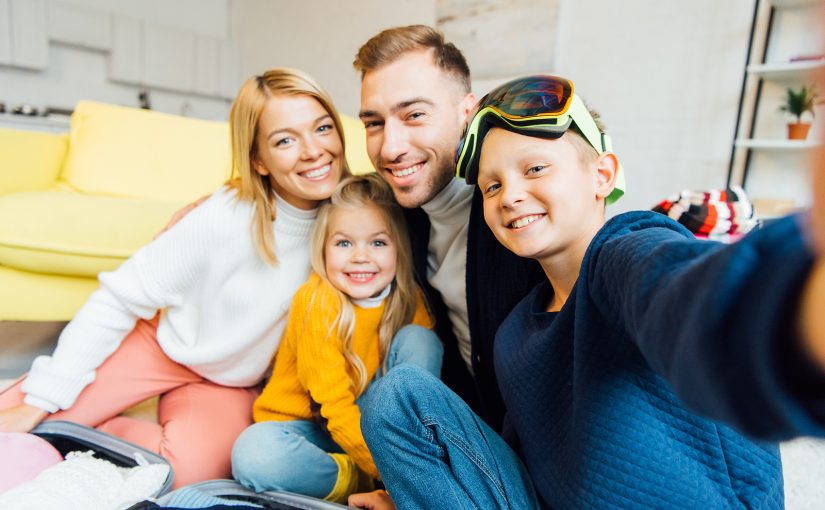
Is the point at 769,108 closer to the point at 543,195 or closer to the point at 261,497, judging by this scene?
the point at 543,195

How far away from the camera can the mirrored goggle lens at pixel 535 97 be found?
2.46 feet

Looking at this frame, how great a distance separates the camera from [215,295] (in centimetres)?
116

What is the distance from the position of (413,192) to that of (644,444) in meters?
0.71

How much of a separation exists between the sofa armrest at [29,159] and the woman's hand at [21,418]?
1.07m

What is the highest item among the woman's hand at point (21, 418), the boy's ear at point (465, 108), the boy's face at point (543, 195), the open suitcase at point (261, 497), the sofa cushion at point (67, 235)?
the boy's ear at point (465, 108)

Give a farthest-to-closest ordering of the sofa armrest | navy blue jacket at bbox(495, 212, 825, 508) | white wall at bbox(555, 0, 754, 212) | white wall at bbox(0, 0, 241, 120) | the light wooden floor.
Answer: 1. white wall at bbox(0, 0, 241, 120)
2. white wall at bbox(555, 0, 754, 212)
3. the sofa armrest
4. the light wooden floor
5. navy blue jacket at bbox(495, 212, 825, 508)

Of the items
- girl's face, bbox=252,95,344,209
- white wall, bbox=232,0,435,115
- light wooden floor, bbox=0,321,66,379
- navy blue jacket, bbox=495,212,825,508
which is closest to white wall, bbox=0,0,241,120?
white wall, bbox=232,0,435,115

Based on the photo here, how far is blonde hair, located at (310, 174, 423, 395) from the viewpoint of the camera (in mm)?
1107

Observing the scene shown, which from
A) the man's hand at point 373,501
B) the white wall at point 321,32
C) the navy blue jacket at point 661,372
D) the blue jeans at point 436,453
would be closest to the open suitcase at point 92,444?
the man's hand at point 373,501

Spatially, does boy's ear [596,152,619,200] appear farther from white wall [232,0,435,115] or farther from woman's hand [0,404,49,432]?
white wall [232,0,435,115]

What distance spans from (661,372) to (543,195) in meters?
0.43

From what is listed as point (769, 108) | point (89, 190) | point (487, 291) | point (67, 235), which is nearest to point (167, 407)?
point (67, 235)

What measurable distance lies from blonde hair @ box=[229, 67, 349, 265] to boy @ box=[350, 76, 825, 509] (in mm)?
460

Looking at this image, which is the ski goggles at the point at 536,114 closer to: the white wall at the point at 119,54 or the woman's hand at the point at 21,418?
the woman's hand at the point at 21,418
